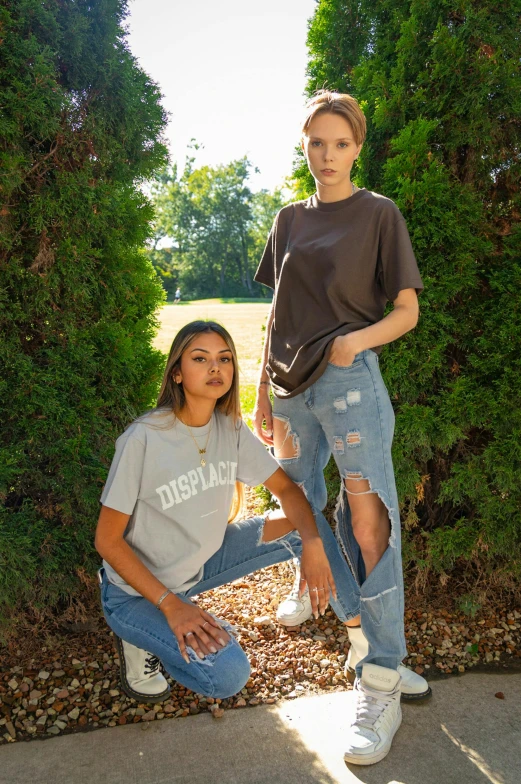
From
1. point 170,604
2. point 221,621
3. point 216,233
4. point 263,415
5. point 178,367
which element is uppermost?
point 216,233

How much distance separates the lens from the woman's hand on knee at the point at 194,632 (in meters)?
2.02

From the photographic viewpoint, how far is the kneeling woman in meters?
2.09

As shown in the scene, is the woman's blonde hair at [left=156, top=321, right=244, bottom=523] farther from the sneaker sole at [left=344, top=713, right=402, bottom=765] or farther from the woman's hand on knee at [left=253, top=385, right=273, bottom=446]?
the sneaker sole at [left=344, top=713, right=402, bottom=765]

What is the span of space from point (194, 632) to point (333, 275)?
4.33 ft

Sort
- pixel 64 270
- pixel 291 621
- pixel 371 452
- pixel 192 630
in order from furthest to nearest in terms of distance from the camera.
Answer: pixel 291 621 < pixel 64 270 < pixel 371 452 < pixel 192 630

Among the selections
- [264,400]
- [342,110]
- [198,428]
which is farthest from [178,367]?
[342,110]

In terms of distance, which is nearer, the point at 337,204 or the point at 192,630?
the point at 192,630

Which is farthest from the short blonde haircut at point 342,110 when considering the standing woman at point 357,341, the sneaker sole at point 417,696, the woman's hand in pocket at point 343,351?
the sneaker sole at point 417,696

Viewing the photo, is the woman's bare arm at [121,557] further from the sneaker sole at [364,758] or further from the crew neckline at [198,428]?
the sneaker sole at [364,758]

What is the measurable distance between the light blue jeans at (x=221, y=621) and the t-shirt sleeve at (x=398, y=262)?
1031 mm

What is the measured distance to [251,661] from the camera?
8.86ft

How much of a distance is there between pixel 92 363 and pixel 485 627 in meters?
2.24

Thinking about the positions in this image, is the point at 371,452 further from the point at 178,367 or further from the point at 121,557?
the point at 121,557

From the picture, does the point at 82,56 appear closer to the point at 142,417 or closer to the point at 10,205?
the point at 10,205
